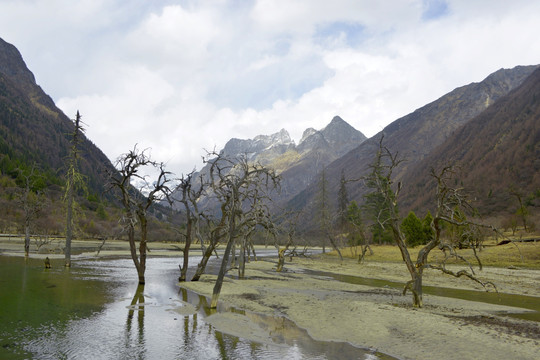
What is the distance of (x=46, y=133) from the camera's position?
600ft

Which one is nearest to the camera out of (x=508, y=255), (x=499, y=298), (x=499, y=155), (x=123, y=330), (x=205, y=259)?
(x=123, y=330)

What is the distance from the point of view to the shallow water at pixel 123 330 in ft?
36.6

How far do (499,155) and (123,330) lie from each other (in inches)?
6078

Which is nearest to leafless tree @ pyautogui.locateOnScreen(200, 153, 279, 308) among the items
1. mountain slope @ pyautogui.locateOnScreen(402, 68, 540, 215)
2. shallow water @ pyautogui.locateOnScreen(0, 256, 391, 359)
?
shallow water @ pyautogui.locateOnScreen(0, 256, 391, 359)

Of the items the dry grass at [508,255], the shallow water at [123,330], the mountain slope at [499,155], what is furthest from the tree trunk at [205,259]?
the mountain slope at [499,155]

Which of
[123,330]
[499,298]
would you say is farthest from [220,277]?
[499,298]

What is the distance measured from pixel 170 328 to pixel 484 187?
13014 cm

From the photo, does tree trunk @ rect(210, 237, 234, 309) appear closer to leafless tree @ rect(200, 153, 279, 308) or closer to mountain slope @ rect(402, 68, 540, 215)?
leafless tree @ rect(200, 153, 279, 308)

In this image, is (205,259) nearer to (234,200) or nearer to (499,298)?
(234,200)

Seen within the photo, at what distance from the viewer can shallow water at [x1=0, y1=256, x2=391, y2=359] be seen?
36.6 ft

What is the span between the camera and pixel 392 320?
15.6 metres

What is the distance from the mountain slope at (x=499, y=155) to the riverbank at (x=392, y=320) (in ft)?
200

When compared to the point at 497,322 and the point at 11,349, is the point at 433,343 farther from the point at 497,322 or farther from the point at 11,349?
the point at 11,349

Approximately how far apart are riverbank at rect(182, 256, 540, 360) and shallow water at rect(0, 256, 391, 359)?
1.09m
